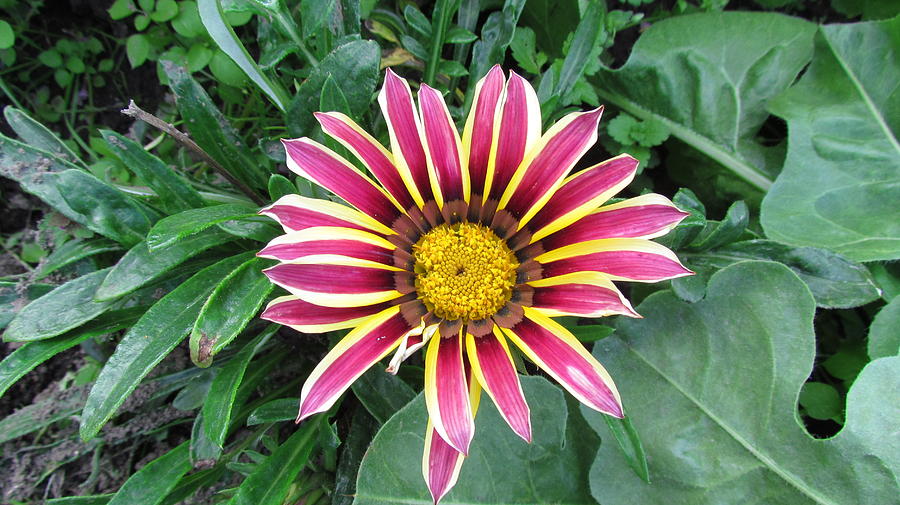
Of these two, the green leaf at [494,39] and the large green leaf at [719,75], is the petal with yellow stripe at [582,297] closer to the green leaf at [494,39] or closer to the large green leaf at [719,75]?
the green leaf at [494,39]

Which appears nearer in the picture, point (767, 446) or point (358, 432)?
point (767, 446)

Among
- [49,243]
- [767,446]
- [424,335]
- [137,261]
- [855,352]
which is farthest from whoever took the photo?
[855,352]

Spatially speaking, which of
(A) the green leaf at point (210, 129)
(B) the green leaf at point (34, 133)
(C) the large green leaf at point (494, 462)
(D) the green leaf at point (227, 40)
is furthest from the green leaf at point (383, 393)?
(B) the green leaf at point (34, 133)

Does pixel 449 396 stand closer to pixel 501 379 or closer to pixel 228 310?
pixel 501 379

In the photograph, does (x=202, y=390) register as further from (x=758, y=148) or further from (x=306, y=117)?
(x=758, y=148)

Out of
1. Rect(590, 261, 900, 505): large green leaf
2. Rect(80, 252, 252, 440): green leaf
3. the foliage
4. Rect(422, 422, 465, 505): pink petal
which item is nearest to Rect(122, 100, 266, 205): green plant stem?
the foliage

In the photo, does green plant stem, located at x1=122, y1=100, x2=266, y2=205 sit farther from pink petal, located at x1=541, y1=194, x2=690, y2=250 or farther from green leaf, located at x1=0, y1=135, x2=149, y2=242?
pink petal, located at x1=541, y1=194, x2=690, y2=250

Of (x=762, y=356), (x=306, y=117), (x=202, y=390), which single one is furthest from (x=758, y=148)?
(x=202, y=390)
